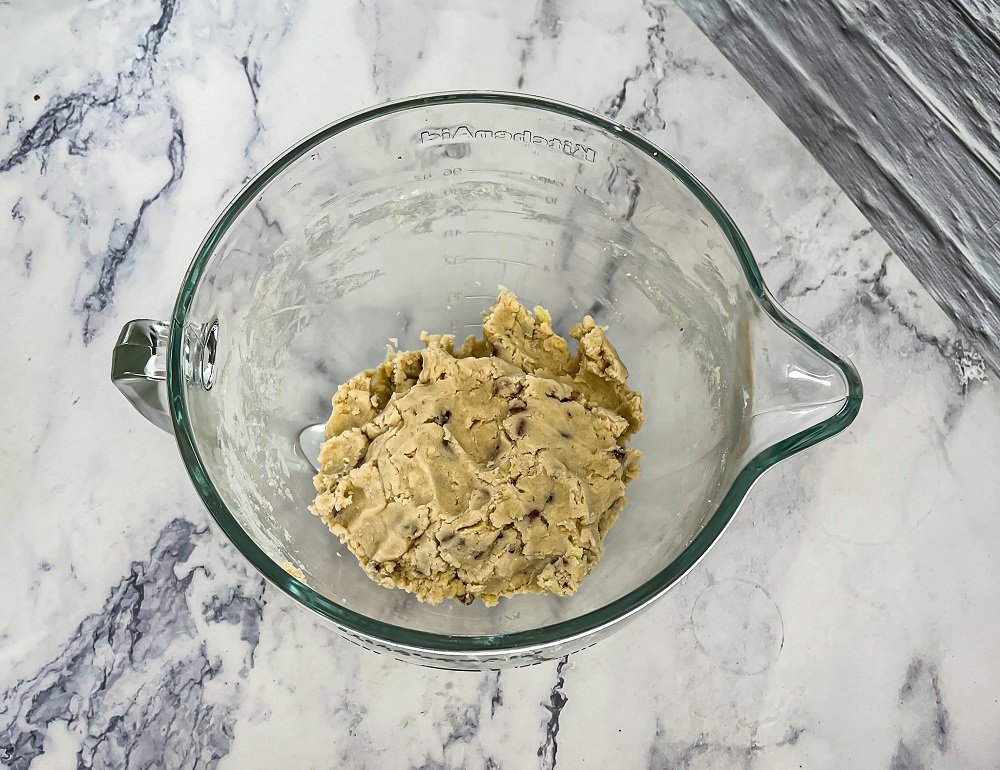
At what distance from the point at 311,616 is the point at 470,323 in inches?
18.7

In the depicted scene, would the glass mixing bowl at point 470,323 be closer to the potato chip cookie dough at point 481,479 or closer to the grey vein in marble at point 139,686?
the potato chip cookie dough at point 481,479

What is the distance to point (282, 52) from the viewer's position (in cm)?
142

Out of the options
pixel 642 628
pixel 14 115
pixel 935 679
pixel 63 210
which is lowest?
pixel 935 679

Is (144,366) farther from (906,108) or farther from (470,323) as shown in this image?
(906,108)

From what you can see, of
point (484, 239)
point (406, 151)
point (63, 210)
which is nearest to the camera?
point (406, 151)

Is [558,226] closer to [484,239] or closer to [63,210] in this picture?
[484,239]

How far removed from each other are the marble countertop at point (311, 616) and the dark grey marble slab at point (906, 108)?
35 mm

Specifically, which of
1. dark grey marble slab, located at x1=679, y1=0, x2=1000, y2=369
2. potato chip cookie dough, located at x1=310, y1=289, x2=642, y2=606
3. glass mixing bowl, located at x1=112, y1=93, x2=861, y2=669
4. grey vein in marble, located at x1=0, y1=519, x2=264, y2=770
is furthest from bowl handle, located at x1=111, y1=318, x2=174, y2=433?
dark grey marble slab, located at x1=679, y1=0, x2=1000, y2=369

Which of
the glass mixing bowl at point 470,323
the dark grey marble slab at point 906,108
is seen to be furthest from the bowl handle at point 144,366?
the dark grey marble slab at point 906,108

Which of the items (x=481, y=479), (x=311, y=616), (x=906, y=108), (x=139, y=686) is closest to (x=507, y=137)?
(x=481, y=479)

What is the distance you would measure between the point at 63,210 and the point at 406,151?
0.60 meters

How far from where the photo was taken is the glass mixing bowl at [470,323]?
996 mm

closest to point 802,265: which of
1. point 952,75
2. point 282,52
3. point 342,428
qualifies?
point 952,75

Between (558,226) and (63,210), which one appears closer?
(558,226)
